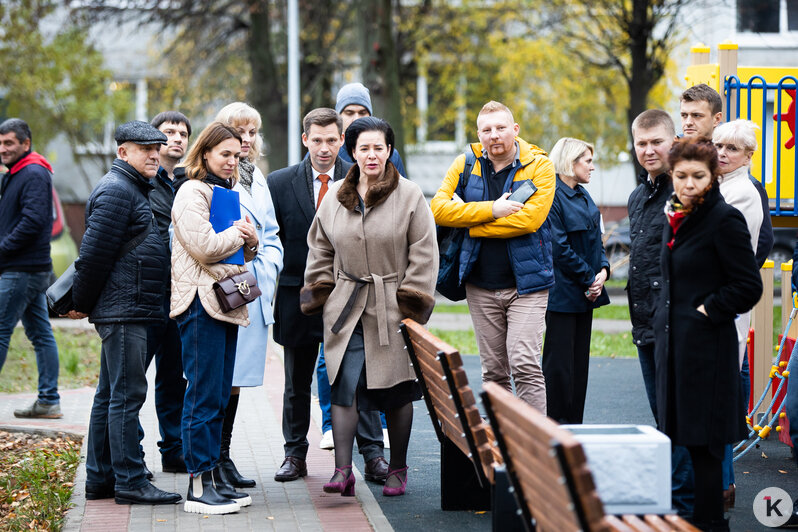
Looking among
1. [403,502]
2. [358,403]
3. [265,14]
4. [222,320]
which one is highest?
[265,14]

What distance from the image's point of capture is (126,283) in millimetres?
5926

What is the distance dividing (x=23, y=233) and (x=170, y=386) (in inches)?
95.3

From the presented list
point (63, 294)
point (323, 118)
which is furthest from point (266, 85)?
point (63, 294)

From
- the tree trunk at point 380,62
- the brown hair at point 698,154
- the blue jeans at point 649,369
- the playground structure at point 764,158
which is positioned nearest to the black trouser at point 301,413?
the blue jeans at point 649,369

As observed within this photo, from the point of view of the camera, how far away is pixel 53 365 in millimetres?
8883

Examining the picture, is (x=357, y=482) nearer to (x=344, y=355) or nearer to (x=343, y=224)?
(x=344, y=355)

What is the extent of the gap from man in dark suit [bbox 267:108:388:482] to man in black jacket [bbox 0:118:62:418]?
2478 millimetres

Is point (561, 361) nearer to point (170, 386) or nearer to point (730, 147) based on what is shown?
point (730, 147)

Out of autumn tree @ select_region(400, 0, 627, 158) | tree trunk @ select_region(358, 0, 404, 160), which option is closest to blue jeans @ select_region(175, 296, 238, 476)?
tree trunk @ select_region(358, 0, 404, 160)

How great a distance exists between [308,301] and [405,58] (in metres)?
25.9

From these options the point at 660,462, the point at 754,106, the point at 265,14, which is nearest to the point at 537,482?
the point at 660,462

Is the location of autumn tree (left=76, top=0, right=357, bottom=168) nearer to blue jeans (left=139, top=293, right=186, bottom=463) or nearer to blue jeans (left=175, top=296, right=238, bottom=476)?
blue jeans (left=139, top=293, right=186, bottom=463)

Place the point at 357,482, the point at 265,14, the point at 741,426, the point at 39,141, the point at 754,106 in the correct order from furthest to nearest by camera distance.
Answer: the point at 39,141 < the point at 265,14 < the point at 754,106 < the point at 357,482 < the point at 741,426

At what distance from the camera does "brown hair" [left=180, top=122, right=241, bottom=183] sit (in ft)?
19.1
